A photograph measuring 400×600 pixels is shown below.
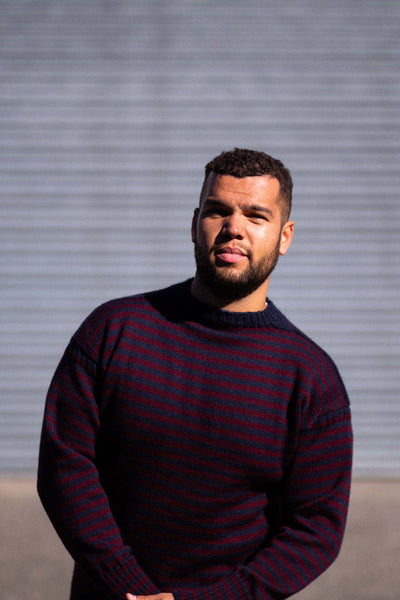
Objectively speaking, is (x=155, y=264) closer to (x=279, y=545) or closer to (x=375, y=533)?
(x=375, y=533)

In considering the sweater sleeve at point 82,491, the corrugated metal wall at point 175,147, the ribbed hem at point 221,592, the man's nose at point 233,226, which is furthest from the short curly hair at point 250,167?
the corrugated metal wall at point 175,147

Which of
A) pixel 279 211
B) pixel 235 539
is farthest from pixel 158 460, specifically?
pixel 279 211

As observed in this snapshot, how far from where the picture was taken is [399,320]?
17.3ft

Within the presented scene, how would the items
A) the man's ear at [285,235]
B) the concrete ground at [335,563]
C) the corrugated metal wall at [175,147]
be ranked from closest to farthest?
1. the man's ear at [285,235]
2. the concrete ground at [335,563]
3. the corrugated metal wall at [175,147]

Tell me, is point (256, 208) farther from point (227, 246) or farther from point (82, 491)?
point (82, 491)

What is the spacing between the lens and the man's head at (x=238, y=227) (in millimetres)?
1724

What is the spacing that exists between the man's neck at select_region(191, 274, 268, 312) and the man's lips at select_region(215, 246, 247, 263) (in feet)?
0.42

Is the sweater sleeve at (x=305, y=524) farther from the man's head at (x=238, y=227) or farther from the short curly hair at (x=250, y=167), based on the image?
the short curly hair at (x=250, y=167)

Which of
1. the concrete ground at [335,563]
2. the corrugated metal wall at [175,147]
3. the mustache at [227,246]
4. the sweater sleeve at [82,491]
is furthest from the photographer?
the corrugated metal wall at [175,147]


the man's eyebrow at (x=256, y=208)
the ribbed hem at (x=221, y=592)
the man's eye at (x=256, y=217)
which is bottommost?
the ribbed hem at (x=221, y=592)

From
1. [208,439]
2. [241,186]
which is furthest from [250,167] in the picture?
[208,439]

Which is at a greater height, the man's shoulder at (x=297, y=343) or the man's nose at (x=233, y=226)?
the man's nose at (x=233, y=226)

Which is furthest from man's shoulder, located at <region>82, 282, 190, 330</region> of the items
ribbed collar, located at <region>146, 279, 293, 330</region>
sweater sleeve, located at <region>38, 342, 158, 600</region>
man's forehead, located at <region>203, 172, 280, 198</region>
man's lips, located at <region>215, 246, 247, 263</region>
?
man's forehead, located at <region>203, 172, 280, 198</region>

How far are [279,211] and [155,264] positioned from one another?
3.53 m
